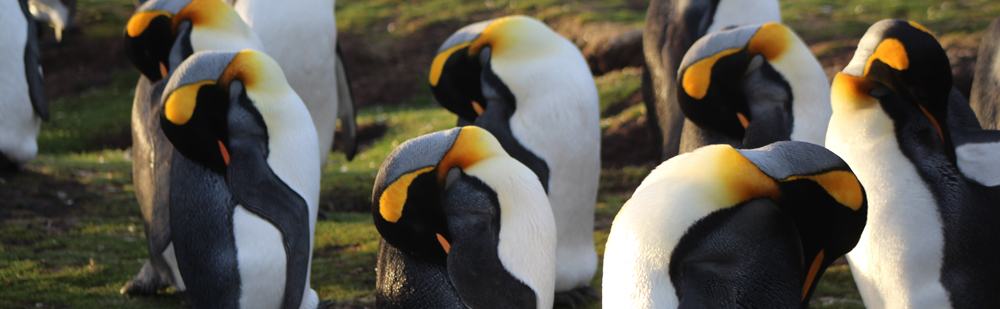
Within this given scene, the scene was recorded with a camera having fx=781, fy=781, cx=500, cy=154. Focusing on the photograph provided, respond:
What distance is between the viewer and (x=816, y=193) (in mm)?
1526

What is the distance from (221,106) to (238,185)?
27cm

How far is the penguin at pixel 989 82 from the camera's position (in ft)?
9.18

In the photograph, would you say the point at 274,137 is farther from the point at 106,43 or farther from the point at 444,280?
the point at 106,43

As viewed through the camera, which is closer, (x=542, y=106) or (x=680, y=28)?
(x=542, y=106)

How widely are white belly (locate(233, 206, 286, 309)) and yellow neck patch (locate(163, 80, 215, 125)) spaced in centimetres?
34

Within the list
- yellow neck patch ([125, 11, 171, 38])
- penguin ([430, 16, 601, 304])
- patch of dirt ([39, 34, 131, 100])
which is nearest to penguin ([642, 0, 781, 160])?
penguin ([430, 16, 601, 304])

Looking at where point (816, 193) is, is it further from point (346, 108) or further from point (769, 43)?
point (346, 108)

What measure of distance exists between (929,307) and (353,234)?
9.02ft

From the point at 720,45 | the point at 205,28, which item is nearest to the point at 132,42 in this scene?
the point at 205,28

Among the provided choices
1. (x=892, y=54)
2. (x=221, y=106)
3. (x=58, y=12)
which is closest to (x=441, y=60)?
(x=221, y=106)

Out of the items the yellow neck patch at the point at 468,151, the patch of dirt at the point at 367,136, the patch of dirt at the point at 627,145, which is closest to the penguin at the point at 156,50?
the yellow neck patch at the point at 468,151

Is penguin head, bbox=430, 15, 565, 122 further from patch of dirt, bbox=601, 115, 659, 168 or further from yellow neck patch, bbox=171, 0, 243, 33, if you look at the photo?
patch of dirt, bbox=601, 115, 659, 168

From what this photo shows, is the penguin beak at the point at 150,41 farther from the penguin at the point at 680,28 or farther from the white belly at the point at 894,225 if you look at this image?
the white belly at the point at 894,225

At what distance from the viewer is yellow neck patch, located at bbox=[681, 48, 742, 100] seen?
104 inches
